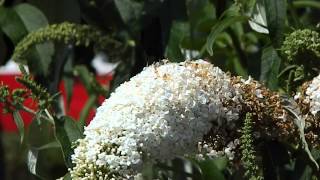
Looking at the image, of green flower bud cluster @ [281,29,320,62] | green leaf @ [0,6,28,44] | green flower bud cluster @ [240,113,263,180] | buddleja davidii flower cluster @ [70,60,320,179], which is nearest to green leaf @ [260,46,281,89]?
green flower bud cluster @ [281,29,320,62]

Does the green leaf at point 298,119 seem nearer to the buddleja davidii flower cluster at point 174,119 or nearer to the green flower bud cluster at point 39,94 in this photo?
the buddleja davidii flower cluster at point 174,119

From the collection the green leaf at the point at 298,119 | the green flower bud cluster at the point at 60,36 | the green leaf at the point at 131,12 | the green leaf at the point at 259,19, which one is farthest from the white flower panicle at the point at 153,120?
the green leaf at the point at 131,12

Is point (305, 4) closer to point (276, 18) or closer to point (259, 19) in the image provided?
point (259, 19)

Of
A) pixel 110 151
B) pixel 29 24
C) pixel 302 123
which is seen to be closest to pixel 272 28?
pixel 302 123

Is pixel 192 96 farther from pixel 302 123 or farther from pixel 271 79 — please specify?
pixel 271 79

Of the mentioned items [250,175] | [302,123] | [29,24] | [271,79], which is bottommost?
[250,175]
